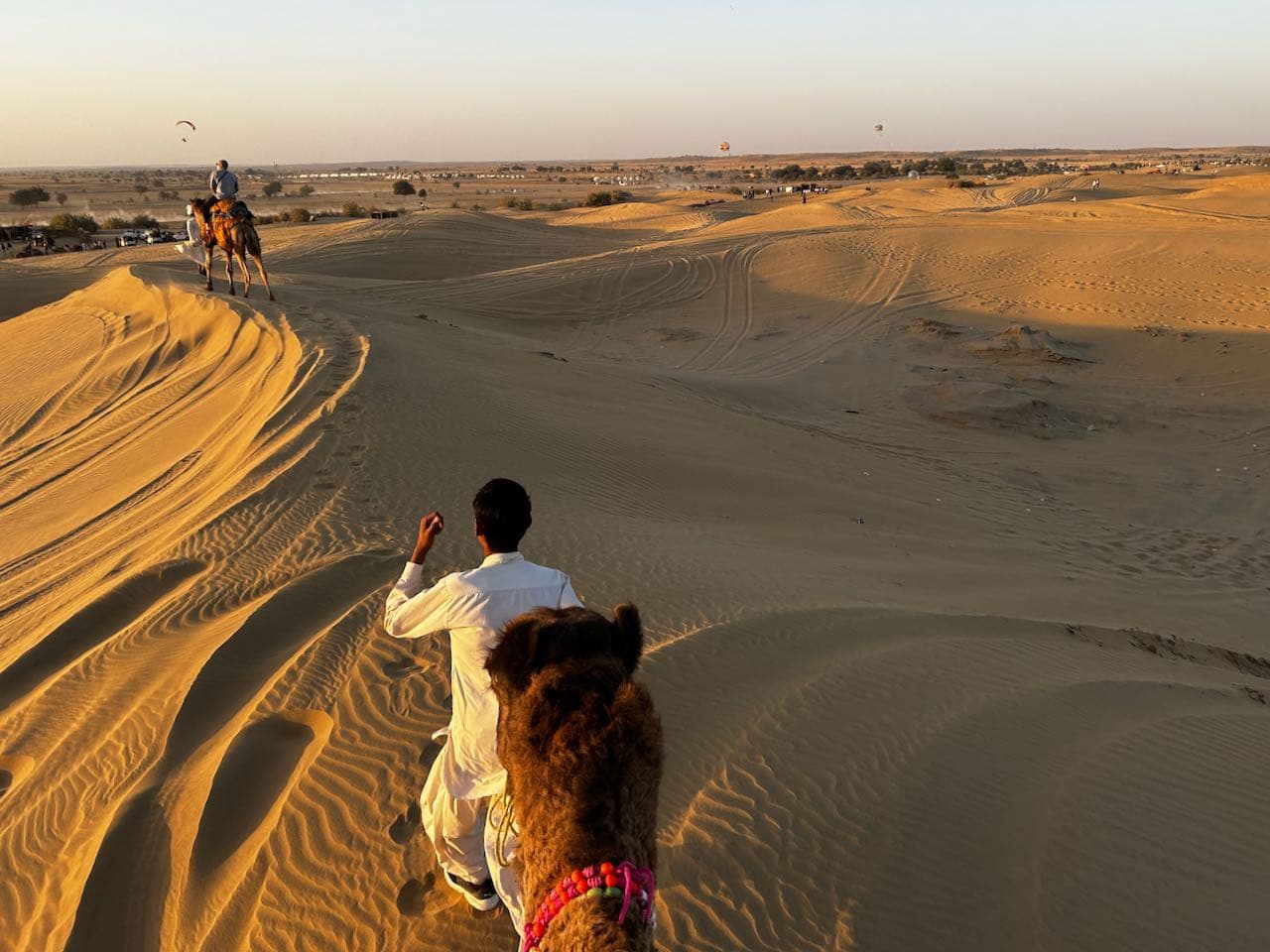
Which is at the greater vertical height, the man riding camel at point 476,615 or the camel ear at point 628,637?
the camel ear at point 628,637

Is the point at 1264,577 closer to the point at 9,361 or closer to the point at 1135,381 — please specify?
the point at 1135,381

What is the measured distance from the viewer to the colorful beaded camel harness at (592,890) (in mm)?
1522

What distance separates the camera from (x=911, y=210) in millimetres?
40938

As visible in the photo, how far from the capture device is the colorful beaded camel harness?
1.52m

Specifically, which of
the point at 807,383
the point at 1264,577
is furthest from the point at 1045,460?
the point at 807,383

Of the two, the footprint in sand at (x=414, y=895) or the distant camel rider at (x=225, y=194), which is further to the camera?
the distant camel rider at (x=225, y=194)

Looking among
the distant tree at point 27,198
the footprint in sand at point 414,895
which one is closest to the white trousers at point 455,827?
the footprint in sand at point 414,895

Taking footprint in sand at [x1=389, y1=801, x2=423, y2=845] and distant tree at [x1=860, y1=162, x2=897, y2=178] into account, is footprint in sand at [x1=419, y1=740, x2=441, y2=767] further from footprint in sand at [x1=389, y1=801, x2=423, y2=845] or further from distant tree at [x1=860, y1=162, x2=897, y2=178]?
distant tree at [x1=860, y1=162, x2=897, y2=178]

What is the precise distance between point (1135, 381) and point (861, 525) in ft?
38.4

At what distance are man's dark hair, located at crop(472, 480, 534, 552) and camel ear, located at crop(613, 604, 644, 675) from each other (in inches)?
30.7

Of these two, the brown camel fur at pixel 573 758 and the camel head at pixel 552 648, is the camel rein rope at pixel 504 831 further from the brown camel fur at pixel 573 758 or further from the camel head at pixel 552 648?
the camel head at pixel 552 648

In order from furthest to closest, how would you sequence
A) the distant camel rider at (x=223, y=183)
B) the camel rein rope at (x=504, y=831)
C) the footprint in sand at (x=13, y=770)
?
1. the distant camel rider at (x=223, y=183)
2. the footprint in sand at (x=13, y=770)
3. the camel rein rope at (x=504, y=831)

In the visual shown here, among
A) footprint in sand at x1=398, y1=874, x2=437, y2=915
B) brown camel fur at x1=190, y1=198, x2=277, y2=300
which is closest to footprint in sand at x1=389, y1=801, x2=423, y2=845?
footprint in sand at x1=398, y1=874, x2=437, y2=915

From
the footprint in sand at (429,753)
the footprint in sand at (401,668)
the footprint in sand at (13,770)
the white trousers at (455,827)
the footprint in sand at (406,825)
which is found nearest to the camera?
the white trousers at (455,827)
